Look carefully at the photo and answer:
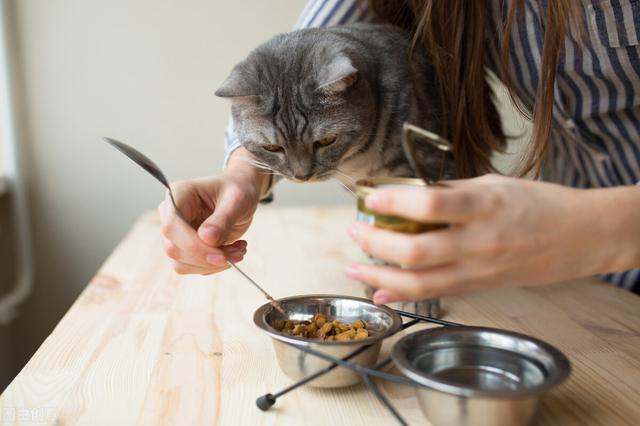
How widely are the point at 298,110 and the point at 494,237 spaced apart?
741 millimetres

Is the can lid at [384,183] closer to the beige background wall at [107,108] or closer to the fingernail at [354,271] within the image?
the fingernail at [354,271]

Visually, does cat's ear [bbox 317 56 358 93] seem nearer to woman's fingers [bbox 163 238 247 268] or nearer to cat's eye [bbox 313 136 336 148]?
cat's eye [bbox 313 136 336 148]

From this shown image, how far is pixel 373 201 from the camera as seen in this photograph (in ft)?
1.96

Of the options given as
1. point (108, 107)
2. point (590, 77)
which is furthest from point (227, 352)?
point (108, 107)

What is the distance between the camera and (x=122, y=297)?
115 centimetres

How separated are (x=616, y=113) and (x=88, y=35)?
1790 millimetres

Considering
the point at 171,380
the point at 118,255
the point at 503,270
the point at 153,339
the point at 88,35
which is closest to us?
the point at 503,270

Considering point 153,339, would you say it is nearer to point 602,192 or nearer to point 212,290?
point 212,290

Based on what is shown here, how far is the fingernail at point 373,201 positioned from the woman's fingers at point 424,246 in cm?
3

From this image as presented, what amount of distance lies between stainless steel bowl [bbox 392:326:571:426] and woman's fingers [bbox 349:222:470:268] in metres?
0.12

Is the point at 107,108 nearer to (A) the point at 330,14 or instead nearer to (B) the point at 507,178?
(A) the point at 330,14

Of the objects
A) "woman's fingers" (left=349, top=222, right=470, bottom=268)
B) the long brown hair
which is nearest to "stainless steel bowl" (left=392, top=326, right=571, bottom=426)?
"woman's fingers" (left=349, top=222, right=470, bottom=268)

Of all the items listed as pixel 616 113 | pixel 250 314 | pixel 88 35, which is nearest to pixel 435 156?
pixel 616 113

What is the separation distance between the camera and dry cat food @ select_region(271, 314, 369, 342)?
776 mm
